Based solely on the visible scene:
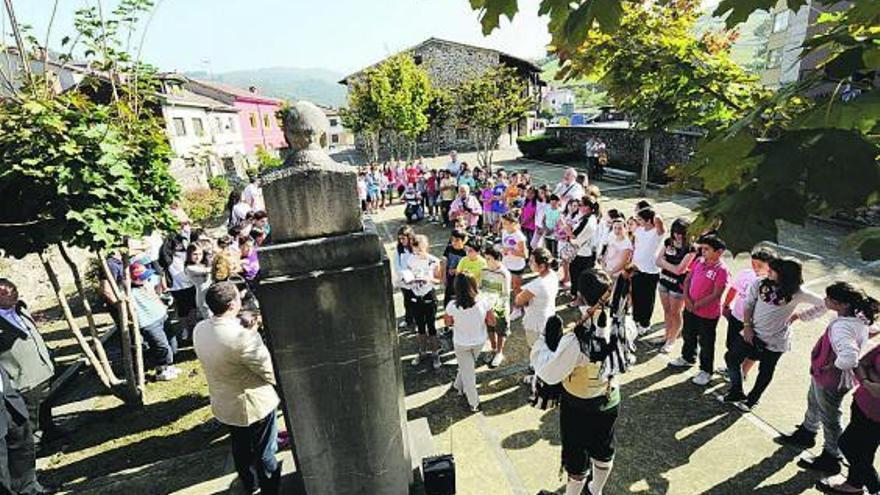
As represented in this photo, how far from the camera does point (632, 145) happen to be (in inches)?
896

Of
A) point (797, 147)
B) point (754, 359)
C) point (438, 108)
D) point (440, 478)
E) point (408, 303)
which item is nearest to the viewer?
point (797, 147)

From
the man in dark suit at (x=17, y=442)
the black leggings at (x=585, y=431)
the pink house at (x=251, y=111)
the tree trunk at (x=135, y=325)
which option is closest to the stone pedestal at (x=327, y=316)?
the black leggings at (x=585, y=431)

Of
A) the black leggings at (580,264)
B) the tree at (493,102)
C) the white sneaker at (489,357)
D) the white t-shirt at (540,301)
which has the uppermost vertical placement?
the tree at (493,102)

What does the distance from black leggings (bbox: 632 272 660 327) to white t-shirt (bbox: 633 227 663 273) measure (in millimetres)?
130

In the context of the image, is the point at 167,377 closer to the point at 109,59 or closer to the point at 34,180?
the point at 34,180

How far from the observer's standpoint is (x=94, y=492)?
4.80 metres

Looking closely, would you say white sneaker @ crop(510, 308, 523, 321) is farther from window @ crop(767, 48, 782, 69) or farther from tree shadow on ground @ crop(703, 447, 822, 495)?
window @ crop(767, 48, 782, 69)

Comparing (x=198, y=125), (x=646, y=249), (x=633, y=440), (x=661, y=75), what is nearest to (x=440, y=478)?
(x=633, y=440)

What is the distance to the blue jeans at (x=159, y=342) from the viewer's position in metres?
6.73

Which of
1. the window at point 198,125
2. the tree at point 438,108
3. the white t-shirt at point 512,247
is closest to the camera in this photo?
the white t-shirt at point 512,247

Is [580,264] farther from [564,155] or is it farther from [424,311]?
[564,155]

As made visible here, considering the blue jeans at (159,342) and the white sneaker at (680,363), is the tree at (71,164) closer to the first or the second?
the blue jeans at (159,342)

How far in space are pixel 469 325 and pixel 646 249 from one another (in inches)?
121

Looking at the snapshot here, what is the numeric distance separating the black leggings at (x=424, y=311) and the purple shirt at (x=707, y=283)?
3.37m
